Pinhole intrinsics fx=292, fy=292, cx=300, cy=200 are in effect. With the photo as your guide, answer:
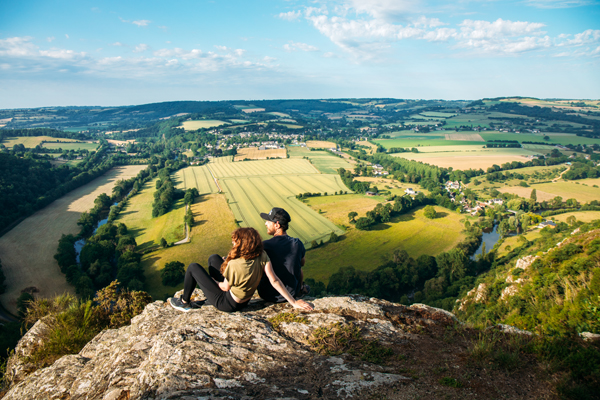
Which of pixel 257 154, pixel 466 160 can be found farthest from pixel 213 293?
pixel 257 154

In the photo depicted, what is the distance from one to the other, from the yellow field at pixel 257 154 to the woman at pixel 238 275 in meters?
138

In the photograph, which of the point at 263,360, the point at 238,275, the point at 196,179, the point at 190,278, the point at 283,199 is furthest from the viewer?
the point at 196,179

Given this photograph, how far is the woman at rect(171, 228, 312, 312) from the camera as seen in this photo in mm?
6523

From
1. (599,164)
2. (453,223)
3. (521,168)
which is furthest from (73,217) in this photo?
(599,164)

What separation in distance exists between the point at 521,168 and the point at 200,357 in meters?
146

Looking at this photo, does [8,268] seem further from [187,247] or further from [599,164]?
[599,164]

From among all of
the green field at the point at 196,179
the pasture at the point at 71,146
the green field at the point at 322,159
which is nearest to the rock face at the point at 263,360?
the green field at the point at 196,179

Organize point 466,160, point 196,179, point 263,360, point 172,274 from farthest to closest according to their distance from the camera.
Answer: point 466,160
point 196,179
point 172,274
point 263,360

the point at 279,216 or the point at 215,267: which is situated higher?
the point at 279,216

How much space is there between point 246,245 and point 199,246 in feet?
169

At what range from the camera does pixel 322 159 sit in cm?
14100

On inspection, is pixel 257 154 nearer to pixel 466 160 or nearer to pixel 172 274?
pixel 466 160

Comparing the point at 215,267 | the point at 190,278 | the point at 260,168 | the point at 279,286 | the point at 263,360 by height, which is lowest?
the point at 260,168

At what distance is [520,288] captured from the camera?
81.8ft
